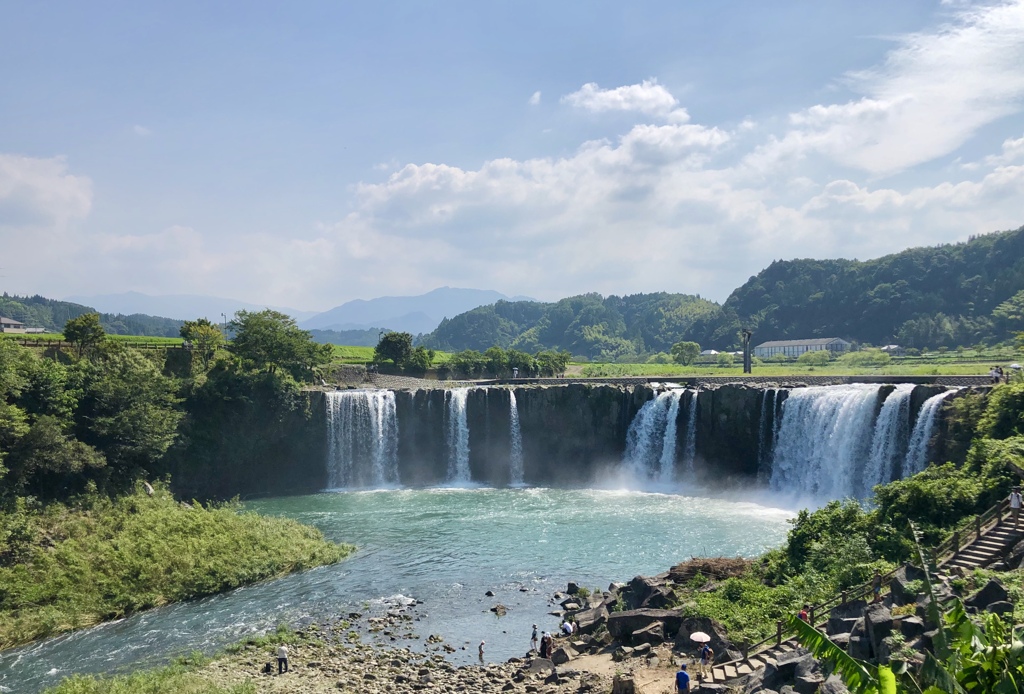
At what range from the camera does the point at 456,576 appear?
28.6 metres

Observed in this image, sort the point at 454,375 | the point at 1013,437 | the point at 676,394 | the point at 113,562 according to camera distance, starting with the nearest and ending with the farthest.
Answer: the point at 1013,437, the point at 113,562, the point at 676,394, the point at 454,375

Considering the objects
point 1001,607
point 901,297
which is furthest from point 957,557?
point 901,297

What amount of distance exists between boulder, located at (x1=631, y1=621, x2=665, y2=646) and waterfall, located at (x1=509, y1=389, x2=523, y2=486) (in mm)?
30464

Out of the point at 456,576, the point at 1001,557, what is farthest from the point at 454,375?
the point at 1001,557

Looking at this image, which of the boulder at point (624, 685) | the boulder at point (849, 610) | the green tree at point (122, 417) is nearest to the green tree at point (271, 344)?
the green tree at point (122, 417)

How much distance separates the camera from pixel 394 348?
6938 centimetres

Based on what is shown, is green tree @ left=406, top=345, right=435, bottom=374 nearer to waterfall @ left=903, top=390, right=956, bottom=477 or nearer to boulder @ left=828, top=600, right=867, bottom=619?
waterfall @ left=903, top=390, right=956, bottom=477

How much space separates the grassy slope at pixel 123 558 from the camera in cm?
2503

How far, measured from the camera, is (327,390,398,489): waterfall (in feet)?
167

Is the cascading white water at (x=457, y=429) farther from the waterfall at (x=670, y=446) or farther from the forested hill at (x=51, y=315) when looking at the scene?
the forested hill at (x=51, y=315)

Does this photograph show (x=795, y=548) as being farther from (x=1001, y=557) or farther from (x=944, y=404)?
(x=944, y=404)

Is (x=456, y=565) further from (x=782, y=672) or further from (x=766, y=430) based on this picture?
(x=766, y=430)

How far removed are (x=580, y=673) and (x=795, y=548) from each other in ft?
30.4

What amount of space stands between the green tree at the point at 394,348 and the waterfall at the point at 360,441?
698 inches
